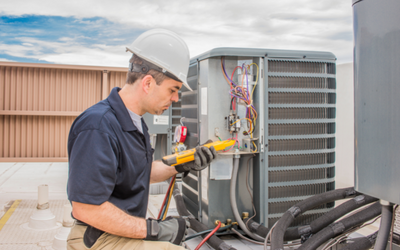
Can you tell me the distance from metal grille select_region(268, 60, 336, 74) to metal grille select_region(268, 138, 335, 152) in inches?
22.7

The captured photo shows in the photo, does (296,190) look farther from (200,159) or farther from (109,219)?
(109,219)

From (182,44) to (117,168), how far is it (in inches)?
31.7

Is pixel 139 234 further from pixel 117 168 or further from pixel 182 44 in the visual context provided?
pixel 182 44

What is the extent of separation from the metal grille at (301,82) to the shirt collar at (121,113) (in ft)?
4.32

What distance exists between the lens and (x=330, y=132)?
258 cm

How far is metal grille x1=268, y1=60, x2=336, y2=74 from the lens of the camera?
2451 millimetres

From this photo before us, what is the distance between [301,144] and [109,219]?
5.68ft

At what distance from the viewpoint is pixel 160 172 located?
6.85 ft

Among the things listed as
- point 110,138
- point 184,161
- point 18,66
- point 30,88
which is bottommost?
point 184,161

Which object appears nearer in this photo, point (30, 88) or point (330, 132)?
point (330, 132)

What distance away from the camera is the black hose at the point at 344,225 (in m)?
1.87

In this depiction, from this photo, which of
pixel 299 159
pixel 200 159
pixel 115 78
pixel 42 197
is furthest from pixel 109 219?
pixel 115 78

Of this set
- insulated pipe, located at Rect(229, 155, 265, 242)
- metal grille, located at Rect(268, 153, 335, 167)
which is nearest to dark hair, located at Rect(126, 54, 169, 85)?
insulated pipe, located at Rect(229, 155, 265, 242)

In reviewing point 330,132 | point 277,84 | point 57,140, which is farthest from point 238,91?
point 57,140
